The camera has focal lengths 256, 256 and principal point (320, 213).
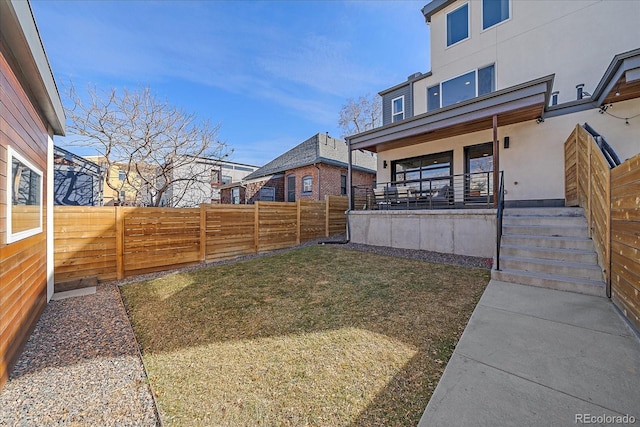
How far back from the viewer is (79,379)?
2449 mm

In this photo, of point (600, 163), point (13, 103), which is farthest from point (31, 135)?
point (600, 163)

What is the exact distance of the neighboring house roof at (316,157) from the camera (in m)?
15.8

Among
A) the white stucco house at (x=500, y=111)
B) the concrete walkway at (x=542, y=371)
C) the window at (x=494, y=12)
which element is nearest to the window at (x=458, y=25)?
the white stucco house at (x=500, y=111)

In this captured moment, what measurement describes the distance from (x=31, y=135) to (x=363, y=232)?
8.13 meters

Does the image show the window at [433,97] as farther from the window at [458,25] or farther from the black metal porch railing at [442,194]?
the black metal porch railing at [442,194]

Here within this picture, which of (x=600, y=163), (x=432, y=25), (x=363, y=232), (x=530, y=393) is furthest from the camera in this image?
(x=432, y=25)

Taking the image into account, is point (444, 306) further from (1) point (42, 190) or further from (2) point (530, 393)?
(1) point (42, 190)

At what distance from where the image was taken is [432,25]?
34.3 ft

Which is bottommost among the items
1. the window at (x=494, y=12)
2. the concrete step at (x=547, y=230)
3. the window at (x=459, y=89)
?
the concrete step at (x=547, y=230)

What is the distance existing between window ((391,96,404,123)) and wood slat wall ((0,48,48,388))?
11.2 m

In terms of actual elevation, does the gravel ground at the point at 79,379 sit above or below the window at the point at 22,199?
below

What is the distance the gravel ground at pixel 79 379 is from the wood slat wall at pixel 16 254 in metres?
0.18

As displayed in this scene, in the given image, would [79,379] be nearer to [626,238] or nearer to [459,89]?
[626,238]

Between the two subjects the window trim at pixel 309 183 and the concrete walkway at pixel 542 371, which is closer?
the concrete walkway at pixel 542 371
